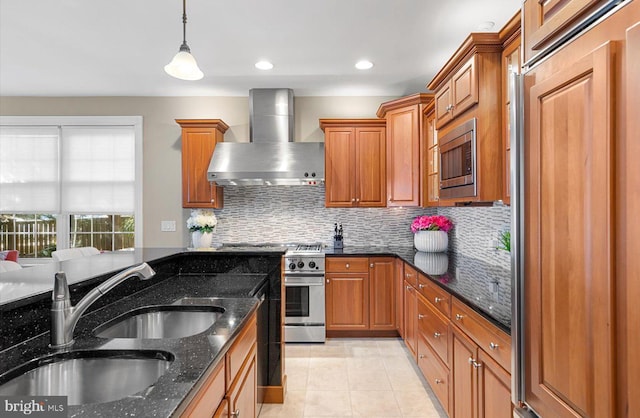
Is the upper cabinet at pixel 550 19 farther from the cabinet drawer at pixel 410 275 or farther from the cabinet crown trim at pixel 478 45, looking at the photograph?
the cabinet drawer at pixel 410 275

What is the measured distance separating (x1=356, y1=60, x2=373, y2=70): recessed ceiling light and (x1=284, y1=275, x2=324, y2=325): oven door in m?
2.09

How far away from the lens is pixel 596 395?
0.80m

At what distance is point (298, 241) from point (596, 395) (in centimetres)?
365

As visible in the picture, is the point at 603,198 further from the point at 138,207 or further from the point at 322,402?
the point at 138,207

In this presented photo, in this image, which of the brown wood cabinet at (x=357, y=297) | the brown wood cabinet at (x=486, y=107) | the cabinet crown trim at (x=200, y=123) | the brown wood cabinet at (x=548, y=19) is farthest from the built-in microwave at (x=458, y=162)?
the cabinet crown trim at (x=200, y=123)

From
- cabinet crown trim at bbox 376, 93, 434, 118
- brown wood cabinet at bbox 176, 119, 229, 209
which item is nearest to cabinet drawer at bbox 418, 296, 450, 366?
cabinet crown trim at bbox 376, 93, 434, 118

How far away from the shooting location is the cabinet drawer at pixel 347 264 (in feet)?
12.3

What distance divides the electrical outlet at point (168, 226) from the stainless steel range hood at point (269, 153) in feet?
2.87

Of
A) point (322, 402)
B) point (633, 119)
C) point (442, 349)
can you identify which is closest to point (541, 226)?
point (633, 119)

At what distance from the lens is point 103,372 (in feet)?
3.49

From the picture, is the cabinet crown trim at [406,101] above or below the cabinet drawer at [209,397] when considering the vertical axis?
above

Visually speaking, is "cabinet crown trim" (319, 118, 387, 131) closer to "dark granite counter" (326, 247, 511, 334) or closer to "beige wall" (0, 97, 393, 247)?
"beige wall" (0, 97, 393, 247)

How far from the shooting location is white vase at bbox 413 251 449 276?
2.68 m

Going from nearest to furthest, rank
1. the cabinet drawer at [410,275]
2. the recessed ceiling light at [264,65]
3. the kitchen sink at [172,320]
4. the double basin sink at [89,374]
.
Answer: the double basin sink at [89,374] → the kitchen sink at [172,320] → the cabinet drawer at [410,275] → the recessed ceiling light at [264,65]
